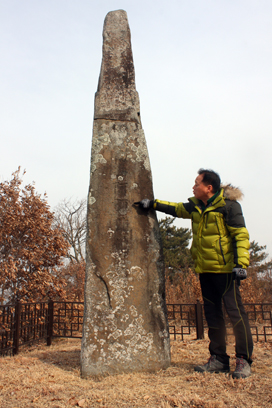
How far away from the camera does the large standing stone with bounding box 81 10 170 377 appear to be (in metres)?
3.49

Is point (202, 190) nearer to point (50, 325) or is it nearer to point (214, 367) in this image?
point (214, 367)

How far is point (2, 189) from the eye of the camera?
757 cm

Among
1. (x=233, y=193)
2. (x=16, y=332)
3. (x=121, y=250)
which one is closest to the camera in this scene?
(x=233, y=193)

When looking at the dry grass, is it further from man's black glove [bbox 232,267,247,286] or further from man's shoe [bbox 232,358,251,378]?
man's black glove [bbox 232,267,247,286]

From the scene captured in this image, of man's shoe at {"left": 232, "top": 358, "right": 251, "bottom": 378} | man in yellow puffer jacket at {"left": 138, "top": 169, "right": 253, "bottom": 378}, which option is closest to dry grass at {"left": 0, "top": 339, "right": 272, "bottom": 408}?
man's shoe at {"left": 232, "top": 358, "right": 251, "bottom": 378}

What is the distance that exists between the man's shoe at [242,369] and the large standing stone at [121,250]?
84 centimetres

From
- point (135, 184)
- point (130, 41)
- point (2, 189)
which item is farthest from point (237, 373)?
point (2, 189)

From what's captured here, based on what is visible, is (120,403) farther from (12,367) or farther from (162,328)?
(12,367)

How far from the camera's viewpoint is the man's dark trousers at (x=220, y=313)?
3098 mm

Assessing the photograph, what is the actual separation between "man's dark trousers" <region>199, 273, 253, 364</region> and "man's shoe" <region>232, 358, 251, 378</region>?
5 centimetres

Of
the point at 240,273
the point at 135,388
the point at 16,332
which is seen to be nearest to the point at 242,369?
the point at 240,273

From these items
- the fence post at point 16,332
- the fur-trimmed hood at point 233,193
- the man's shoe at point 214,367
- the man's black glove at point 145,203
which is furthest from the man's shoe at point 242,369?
the fence post at point 16,332

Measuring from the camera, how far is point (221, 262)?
329cm

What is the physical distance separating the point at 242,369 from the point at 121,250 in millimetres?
1730
